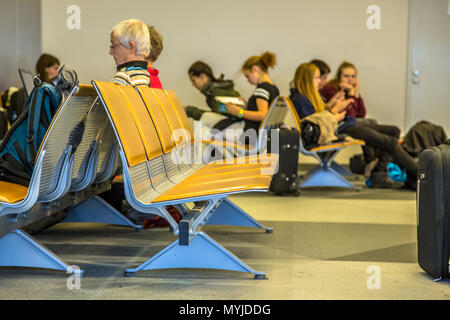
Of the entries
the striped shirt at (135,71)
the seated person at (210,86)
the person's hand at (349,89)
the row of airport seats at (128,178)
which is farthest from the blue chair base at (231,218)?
the person's hand at (349,89)

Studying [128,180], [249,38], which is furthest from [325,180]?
[128,180]

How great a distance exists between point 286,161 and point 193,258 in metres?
2.85

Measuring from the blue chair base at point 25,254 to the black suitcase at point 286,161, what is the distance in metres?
3.02

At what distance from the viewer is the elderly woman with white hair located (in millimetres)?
3461

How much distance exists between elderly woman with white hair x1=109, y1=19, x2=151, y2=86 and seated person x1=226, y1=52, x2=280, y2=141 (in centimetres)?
268

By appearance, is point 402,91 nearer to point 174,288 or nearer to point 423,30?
point 423,30

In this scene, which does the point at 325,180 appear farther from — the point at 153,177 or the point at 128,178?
the point at 128,178

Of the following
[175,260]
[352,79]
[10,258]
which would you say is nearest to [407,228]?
[175,260]

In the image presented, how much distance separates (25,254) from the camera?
2.75 metres

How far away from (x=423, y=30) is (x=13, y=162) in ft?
24.7

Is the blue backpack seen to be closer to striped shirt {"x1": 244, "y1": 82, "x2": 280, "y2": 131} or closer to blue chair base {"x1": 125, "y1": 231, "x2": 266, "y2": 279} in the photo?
blue chair base {"x1": 125, "y1": 231, "x2": 266, "y2": 279}

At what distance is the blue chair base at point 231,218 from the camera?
3928 millimetres

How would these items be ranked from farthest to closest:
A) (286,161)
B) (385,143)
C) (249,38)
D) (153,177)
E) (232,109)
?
(249,38), (232,109), (385,143), (286,161), (153,177)

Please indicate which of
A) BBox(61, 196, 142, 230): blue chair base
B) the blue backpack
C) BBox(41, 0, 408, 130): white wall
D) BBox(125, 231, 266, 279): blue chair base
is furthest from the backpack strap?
BBox(41, 0, 408, 130): white wall
